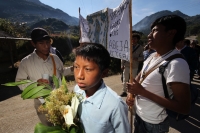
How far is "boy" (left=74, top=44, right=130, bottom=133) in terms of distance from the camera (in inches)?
41.0

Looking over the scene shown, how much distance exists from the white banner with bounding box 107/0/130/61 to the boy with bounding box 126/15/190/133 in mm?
387

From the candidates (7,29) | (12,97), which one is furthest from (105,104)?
(7,29)

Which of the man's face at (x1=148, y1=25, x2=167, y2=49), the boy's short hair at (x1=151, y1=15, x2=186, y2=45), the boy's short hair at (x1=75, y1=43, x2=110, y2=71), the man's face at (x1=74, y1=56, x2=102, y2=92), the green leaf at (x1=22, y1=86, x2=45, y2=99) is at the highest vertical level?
the boy's short hair at (x1=151, y1=15, x2=186, y2=45)

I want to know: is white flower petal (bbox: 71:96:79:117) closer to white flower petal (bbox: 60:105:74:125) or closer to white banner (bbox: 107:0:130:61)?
white flower petal (bbox: 60:105:74:125)

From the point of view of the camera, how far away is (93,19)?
2891mm

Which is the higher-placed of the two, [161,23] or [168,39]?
[161,23]

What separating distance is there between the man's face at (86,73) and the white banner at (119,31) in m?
0.93

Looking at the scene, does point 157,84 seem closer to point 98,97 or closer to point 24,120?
point 98,97

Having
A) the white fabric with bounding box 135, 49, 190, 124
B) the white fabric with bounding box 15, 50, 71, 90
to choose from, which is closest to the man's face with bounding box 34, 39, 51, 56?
the white fabric with bounding box 15, 50, 71, 90

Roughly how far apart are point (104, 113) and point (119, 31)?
4.20 feet

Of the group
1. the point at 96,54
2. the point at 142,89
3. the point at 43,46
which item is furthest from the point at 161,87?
the point at 43,46

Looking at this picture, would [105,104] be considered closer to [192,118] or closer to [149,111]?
[149,111]

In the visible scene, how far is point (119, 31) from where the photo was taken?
203 centimetres

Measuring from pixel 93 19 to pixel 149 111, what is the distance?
202cm
